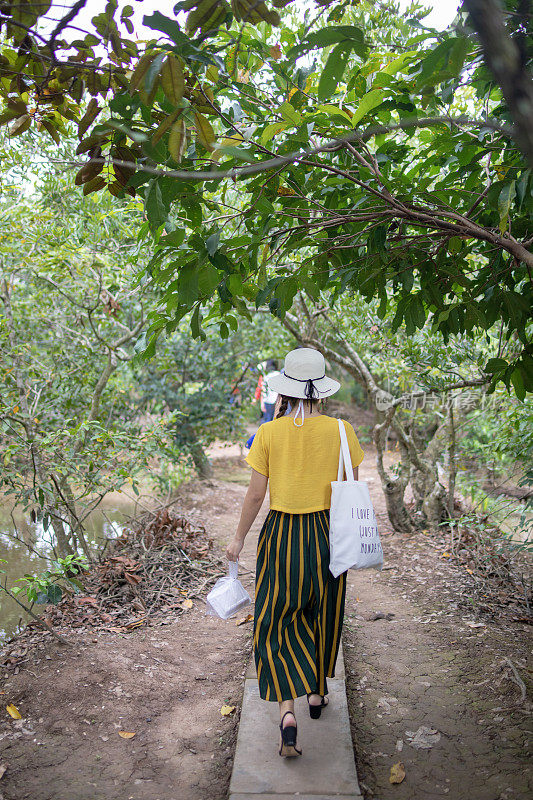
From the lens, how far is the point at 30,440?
14.1ft

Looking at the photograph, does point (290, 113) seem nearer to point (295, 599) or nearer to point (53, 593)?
point (295, 599)

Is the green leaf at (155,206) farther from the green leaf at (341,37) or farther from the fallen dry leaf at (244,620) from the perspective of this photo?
the fallen dry leaf at (244,620)

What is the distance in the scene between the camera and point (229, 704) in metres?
3.34

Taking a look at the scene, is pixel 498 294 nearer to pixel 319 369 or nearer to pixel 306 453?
pixel 319 369

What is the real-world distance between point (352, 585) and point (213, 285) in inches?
149

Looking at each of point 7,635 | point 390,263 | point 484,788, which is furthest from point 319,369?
point 7,635

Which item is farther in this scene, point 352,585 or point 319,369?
point 352,585

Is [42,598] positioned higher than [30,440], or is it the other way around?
[30,440]

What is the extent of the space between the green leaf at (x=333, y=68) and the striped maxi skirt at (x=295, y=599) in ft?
5.81

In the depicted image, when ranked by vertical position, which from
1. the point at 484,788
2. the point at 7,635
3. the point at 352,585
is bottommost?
the point at 7,635

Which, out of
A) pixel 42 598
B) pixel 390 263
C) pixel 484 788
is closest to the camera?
pixel 484 788

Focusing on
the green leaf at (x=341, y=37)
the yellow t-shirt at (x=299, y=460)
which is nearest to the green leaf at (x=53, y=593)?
the yellow t-shirt at (x=299, y=460)

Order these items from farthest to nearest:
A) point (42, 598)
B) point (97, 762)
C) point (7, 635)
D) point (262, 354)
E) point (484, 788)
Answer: point (262, 354) < point (7, 635) < point (42, 598) < point (97, 762) < point (484, 788)

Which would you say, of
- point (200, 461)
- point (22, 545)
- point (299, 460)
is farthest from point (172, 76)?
point (200, 461)
